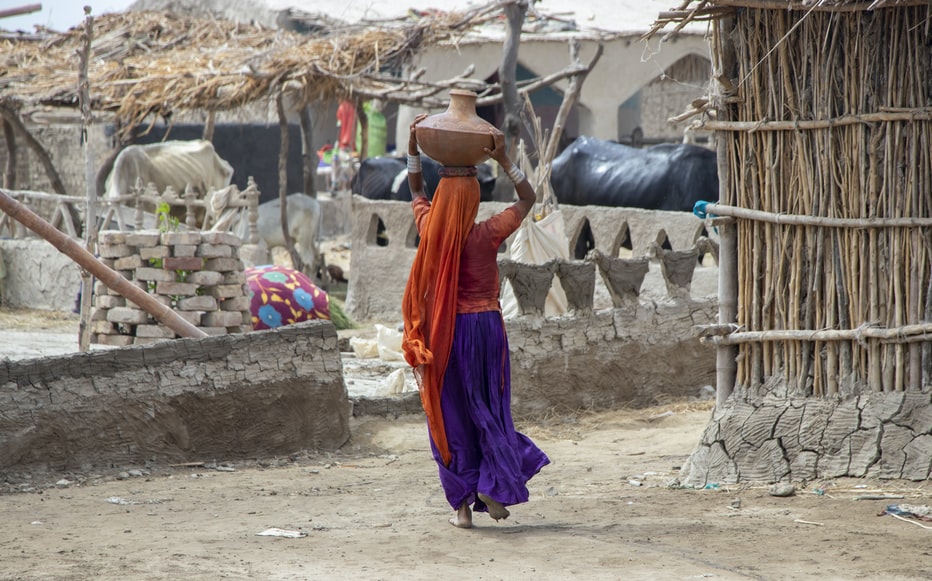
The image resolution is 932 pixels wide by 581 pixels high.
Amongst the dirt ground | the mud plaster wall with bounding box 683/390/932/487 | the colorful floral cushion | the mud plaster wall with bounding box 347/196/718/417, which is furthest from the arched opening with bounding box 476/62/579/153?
the mud plaster wall with bounding box 683/390/932/487

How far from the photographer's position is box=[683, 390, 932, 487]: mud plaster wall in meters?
5.06

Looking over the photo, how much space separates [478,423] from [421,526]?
0.49 metres

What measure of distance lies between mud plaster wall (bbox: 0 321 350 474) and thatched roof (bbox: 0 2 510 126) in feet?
19.1

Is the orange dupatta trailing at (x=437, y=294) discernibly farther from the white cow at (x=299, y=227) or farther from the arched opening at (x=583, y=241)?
the white cow at (x=299, y=227)

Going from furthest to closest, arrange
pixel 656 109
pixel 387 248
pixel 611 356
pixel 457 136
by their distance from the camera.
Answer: pixel 656 109
pixel 387 248
pixel 611 356
pixel 457 136

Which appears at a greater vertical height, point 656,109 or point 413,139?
point 656,109

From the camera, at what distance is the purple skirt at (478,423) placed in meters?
4.53

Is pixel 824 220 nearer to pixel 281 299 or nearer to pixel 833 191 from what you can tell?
pixel 833 191

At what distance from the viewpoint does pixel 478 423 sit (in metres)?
4.54

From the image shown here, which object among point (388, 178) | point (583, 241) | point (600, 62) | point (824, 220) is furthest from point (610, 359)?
point (600, 62)

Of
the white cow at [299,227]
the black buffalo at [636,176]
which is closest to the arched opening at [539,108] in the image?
the white cow at [299,227]

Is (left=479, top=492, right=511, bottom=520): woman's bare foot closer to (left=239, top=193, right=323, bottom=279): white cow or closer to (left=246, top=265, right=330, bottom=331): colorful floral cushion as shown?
(left=246, top=265, right=330, bottom=331): colorful floral cushion

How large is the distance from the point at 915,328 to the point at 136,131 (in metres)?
14.1

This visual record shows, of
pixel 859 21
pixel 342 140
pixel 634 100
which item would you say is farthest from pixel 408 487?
pixel 634 100
